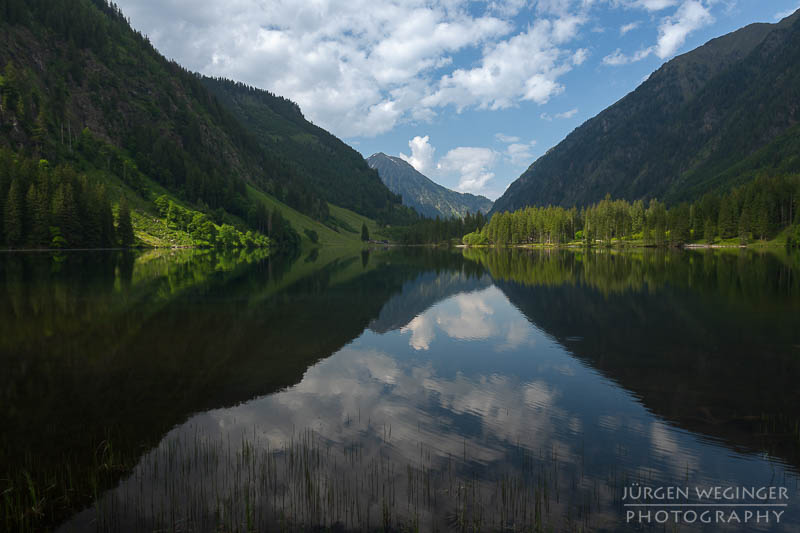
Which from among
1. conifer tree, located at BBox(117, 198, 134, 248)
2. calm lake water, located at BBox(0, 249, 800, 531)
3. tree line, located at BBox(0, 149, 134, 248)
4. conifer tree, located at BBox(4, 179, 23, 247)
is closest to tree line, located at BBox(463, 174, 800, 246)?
calm lake water, located at BBox(0, 249, 800, 531)

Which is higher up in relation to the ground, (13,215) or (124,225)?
(13,215)

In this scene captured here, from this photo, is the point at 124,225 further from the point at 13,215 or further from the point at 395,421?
the point at 395,421

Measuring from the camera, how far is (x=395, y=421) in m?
15.8

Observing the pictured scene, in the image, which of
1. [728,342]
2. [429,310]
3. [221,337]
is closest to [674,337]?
[728,342]

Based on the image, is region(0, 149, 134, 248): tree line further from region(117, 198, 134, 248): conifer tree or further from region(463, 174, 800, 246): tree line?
region(463, 174, 800, 246): tree line

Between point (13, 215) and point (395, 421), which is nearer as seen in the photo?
point (395, 421)

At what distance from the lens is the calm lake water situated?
10148 millimetres

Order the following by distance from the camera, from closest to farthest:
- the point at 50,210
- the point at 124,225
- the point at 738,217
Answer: the point at 50,210
the point at 124,225
the point at 738,217

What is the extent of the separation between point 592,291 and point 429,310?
2084cm

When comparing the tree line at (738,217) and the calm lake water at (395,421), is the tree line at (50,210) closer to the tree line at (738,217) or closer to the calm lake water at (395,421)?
the calm lake water at (395,421)

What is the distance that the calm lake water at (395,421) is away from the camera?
1015cm

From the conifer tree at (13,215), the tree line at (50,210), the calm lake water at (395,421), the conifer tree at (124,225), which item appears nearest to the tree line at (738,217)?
the calm lake water at (395,421)

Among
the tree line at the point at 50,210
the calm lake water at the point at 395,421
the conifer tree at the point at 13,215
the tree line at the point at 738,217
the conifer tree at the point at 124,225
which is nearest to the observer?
the calm lake water at the point at 395,421

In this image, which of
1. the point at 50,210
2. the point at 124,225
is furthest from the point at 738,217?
the point at 50,210
